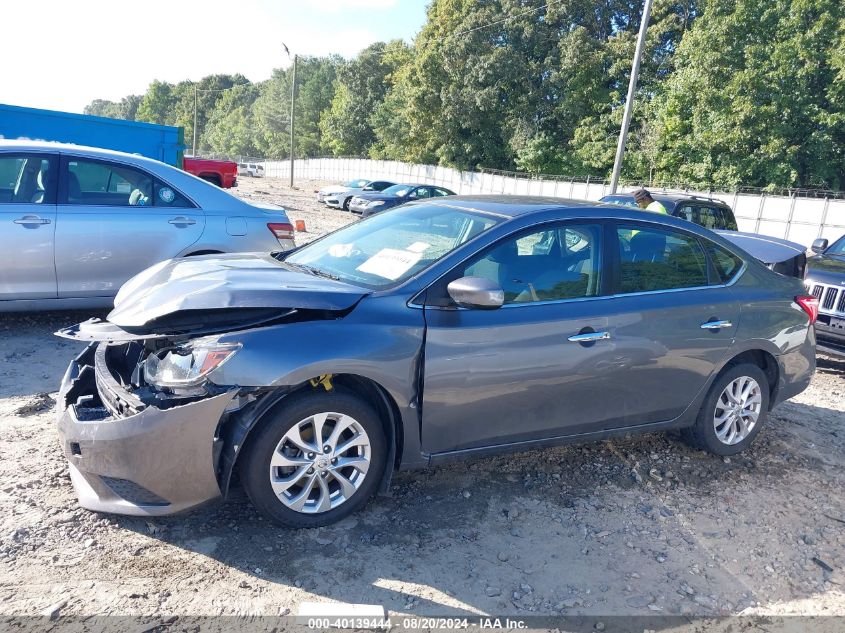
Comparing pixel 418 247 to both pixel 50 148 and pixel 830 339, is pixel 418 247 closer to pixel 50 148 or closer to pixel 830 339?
pixel 50 148

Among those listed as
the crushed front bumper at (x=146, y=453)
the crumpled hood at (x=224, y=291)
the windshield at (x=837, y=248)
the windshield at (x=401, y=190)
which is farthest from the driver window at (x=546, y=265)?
the windshield at (x=401, y=190)

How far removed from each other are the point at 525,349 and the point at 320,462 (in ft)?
4.00

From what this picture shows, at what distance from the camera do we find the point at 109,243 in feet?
18.9

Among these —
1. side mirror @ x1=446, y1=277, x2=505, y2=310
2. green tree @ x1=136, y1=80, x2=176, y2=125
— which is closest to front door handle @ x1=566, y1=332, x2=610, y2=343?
side mirror @ x1=446, y1=277, x2=505, y2=310

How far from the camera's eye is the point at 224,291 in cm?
319

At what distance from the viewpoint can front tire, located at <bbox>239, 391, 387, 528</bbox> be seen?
304 cm

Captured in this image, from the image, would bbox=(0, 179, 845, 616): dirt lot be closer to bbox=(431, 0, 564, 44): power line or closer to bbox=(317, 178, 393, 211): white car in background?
bbox=(317, 178, 393, 211): white car in background

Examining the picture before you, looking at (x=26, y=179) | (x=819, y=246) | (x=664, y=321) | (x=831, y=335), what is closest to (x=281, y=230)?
(x=26, y=179)

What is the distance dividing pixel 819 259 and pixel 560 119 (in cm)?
3617

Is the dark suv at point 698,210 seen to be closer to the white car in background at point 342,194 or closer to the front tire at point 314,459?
the front tire at point 314,459

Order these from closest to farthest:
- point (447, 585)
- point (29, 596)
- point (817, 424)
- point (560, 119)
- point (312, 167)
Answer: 1. point (29, 596)
2. point (447, 585)
3. point (817, 424)
4. point (560, 119)
5. point (312, 167)

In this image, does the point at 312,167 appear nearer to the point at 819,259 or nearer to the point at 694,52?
the point at 694,52

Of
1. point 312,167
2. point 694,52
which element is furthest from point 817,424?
point 312,167

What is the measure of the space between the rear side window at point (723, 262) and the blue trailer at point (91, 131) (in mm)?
13702
